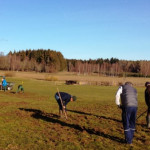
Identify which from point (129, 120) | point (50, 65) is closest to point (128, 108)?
point (129, 120)

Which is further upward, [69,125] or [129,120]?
[129,120]

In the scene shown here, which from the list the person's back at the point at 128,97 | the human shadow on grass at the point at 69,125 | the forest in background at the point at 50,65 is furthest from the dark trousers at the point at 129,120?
the forest in background at the point at 50,65

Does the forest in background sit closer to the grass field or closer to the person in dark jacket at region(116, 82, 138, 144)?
the grass field

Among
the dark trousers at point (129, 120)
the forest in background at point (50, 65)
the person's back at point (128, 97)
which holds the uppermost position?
the forest in background at point (50, 65)

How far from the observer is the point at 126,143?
724 centimetres

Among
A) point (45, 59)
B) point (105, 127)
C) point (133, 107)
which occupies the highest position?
point (45, 59)

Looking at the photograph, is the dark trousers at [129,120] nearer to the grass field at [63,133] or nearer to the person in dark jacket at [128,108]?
the person in dark jacket at [128,108]

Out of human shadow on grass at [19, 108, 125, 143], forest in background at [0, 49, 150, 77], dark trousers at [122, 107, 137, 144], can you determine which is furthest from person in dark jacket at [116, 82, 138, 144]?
forest in background at [0, 49, 150, 77]

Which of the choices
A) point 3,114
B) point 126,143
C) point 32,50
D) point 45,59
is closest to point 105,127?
point 126,143

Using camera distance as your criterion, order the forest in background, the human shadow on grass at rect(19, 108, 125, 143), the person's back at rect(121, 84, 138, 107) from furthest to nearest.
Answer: the forest in background, the human shadow on grass at rect(19, 108, 125, 143), the person's back at rect(121, 84, 138, 107)

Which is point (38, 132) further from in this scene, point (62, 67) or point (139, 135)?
point (62, 67)

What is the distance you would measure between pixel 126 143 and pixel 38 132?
3.77m

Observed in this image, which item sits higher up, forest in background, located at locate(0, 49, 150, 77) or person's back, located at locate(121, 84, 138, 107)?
forest in background, located at locate(0, 49, 150, 77)

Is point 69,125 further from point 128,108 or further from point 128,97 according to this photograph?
point 128,97
